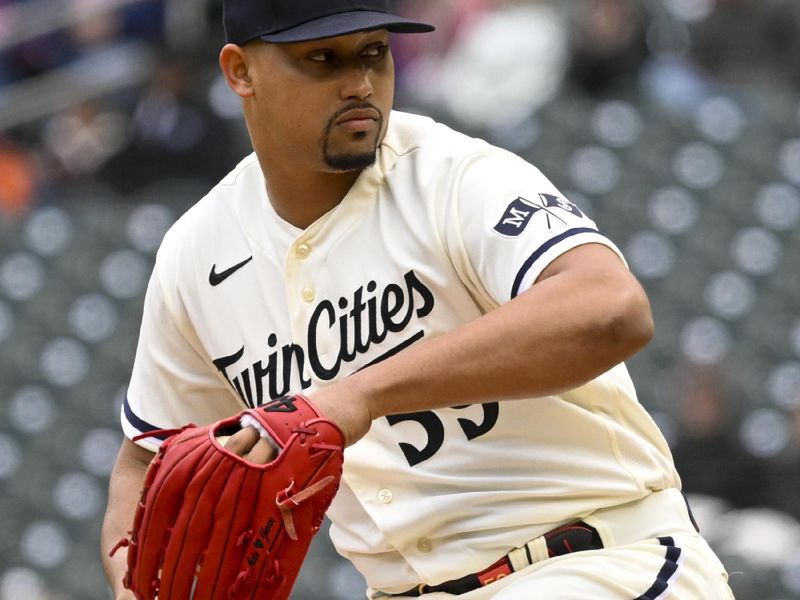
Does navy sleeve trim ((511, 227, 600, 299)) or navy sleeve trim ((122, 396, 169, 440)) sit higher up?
navy sleeve trim ((511, 227, 600, 299))

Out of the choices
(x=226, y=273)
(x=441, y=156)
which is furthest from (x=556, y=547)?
(x=226, y=273)

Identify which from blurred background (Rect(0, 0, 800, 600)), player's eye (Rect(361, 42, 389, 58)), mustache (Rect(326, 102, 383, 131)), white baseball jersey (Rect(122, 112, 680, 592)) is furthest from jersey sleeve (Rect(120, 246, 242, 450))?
blurred background (Rect(0, 0, 800, 600))

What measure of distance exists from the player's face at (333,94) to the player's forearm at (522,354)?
52 centimetres

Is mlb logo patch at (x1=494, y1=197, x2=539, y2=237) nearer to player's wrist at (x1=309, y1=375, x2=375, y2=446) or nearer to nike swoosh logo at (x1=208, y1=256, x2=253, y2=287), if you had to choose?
player's wrist at (x1=309, y1=375, x2=375, y2=446)

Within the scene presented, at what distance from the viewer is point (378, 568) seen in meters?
2.44

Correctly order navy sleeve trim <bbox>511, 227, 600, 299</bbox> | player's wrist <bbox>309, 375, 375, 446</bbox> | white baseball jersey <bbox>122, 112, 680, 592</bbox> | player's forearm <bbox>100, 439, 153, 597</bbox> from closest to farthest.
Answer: player's wrist <bbox>309, 375, 375, 446</bbox>
navy sleeve trim <bbox>511, 227, 600, 299</bbox>
white baseball jersey <bbox>122, 112, 680, 592</bbox>
player's forearm <bbox>100, 439, 153, 597</bbox>

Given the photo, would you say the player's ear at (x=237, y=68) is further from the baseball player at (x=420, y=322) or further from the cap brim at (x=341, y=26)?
the cap brim at (x=341, y=26)

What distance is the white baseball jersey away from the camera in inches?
88.0

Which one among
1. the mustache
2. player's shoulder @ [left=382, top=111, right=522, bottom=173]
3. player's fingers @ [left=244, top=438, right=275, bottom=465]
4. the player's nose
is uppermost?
the player's nose

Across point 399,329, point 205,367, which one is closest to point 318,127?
point 399,329

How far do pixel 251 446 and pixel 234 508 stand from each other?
0.09 m

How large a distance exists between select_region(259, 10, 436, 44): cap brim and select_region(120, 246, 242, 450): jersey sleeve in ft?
1.81

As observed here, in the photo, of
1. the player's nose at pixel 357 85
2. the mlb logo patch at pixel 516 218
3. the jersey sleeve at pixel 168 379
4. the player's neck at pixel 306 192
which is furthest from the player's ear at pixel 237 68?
the mlb logo patch at pixel 516 218

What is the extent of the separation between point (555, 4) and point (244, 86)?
5100 mm
